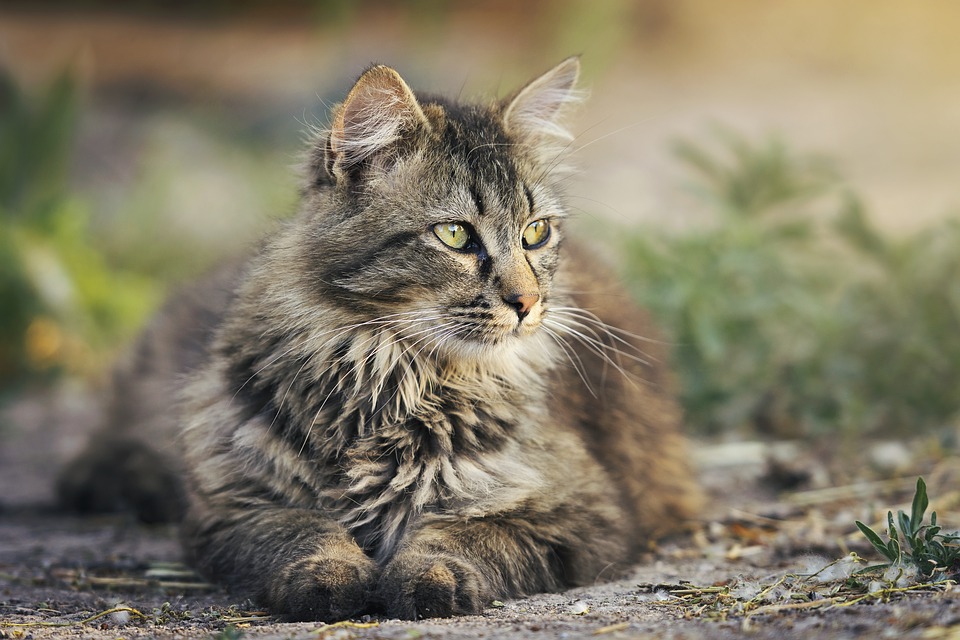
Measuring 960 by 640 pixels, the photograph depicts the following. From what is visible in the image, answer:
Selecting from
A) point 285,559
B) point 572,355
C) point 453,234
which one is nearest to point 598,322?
point 572,355

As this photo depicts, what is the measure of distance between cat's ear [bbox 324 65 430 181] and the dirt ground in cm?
144

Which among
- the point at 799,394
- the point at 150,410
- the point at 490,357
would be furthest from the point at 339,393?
the point at 799,394

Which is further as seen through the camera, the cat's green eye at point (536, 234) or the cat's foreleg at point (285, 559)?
the cat's green eye at point (536, 234)

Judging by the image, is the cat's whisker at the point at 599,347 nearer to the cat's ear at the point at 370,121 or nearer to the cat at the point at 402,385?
the cat at the point at 402,385

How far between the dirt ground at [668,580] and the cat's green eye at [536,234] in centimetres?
113

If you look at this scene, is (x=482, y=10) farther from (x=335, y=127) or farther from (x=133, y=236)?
(x=335, y=127)

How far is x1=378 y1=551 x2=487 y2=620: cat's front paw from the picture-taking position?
8.96 feet

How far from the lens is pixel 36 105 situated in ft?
24.7

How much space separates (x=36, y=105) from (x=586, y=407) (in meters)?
5.68

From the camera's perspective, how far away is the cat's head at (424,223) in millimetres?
3100

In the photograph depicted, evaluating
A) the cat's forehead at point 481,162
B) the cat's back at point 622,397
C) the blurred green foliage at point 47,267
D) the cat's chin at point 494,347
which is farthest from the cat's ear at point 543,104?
the blurred green foliage at point 47,267

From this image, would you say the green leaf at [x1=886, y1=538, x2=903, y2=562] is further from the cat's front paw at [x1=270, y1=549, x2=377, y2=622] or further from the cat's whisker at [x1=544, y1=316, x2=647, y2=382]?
the cat's front paw at [x1=270, y1=549, x2=377, y2=622]

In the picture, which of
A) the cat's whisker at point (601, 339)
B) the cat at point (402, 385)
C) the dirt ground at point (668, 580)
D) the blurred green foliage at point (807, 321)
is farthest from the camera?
the blurred green foliage at point (807, 321)

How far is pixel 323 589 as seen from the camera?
9.04ft
